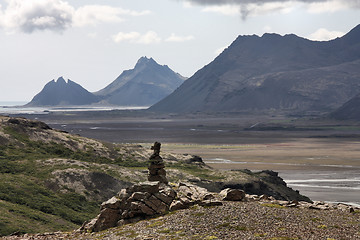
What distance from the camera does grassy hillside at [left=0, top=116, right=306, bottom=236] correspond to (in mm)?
54906

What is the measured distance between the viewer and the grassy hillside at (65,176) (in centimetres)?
5491

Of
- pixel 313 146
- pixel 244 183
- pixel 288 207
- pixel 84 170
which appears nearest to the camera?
pixel 288 207

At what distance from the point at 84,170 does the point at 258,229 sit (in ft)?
143

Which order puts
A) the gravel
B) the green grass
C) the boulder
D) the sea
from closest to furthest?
1. the gravel
2. the boulder
3. the sea
4. the green grass

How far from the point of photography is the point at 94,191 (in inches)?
2721

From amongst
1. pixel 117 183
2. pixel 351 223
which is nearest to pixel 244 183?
pixel 117 183

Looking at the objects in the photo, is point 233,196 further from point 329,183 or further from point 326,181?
point 326,181

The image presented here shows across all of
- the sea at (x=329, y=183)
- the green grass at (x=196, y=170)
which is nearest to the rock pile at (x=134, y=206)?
the green grass at (x=196, y=170)

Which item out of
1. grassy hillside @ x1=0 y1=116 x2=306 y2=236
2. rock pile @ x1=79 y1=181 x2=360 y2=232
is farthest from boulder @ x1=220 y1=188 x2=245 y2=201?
grassy hillside @ x1=0 y1=116 x2=306 y2=236

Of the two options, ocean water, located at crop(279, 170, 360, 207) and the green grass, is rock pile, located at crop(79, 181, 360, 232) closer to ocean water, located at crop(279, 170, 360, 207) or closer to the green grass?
the green grass

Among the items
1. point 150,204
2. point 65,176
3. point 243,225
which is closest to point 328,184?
point 65,176

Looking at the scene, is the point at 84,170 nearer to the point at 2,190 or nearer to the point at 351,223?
the point at 2,190

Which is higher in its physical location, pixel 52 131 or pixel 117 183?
pixel 52 131

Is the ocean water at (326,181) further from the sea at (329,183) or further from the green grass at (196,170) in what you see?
the green grass at (196,170)
